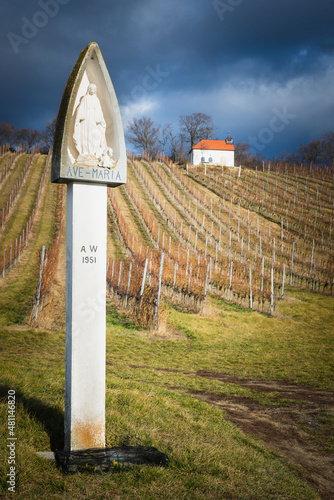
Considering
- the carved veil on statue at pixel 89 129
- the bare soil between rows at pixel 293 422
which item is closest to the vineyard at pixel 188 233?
the bare soil between rows at pixel 293 422

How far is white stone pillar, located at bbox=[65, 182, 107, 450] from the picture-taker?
3.50 m

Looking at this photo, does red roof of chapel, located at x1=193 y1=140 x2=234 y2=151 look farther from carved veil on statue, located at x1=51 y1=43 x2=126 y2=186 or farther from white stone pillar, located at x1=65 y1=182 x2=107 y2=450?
white stone pillar, located at x1=65 y1=182 x2=107 y2=450

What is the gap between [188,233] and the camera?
30.7 meters

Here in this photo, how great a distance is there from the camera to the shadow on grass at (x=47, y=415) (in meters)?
3.75

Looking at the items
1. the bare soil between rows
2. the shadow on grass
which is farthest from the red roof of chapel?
the shadow on grass

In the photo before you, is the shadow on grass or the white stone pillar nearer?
the white stone pillar

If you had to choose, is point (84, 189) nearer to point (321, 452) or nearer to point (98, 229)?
point (98, 229)

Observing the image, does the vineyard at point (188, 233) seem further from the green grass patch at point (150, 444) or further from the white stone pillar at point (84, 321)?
the white stone pillar at point (84, 321)

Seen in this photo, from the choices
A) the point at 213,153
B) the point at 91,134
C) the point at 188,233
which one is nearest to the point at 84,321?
the point at 91,134

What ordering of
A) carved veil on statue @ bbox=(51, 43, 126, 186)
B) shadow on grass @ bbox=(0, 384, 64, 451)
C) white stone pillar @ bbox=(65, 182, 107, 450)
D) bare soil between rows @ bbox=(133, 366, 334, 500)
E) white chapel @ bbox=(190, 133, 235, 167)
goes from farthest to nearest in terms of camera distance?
white chapel @ bbox=(190, 133, 235, 167) < bare soil between rows @ bbox=(133, 366, 334, 500) < shadow on grass @ bbox=(0, 384, 64, 451) < carved veil on statue @ bbox=(51, 43, 126, 186) < white stone pillar @ bbox=(65, 182, 107, 450)

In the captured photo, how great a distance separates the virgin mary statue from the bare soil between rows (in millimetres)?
4197

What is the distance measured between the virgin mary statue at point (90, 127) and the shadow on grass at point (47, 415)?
278 cm

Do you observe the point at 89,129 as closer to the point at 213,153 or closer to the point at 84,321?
the point at 84,321

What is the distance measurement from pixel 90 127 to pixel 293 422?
17.7 feet
